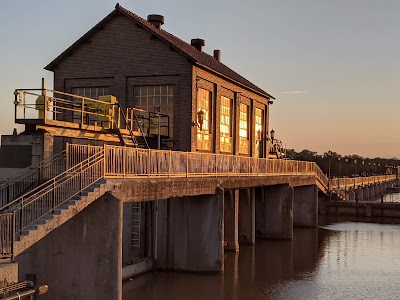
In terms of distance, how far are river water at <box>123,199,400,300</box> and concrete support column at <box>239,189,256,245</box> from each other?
101 cm

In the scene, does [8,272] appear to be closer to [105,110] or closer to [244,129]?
[105,110]

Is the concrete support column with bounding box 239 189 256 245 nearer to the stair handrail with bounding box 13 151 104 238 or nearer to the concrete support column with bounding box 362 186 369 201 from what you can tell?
the stair handrail with bounding box 13 151 104 238

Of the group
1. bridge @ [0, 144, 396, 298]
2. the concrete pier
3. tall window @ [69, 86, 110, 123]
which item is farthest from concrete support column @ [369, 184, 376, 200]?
tall window @ [69, 86, 110, 123]

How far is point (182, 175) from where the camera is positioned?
25703 mm

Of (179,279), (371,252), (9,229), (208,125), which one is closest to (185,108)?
(208,125)

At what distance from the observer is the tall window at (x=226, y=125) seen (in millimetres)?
39625

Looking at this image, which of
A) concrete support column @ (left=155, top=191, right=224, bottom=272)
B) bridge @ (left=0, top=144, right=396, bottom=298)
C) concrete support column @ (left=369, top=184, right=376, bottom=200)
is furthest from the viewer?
concrete support column @ (left=369, top=184, right=376, bottom=200)

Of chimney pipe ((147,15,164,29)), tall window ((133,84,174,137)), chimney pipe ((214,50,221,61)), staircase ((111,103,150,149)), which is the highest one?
chimney pipe ((214,50,221,61))

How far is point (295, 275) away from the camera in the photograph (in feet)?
100

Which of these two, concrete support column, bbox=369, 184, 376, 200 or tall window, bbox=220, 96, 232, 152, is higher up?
tall window, bbox=220, 96, 232, 152

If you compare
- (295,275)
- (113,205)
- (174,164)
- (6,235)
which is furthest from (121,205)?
(295,275)

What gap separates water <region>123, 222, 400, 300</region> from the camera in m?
25.7

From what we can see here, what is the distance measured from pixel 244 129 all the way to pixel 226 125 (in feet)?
12.7

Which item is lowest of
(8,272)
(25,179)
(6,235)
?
(8,272)
